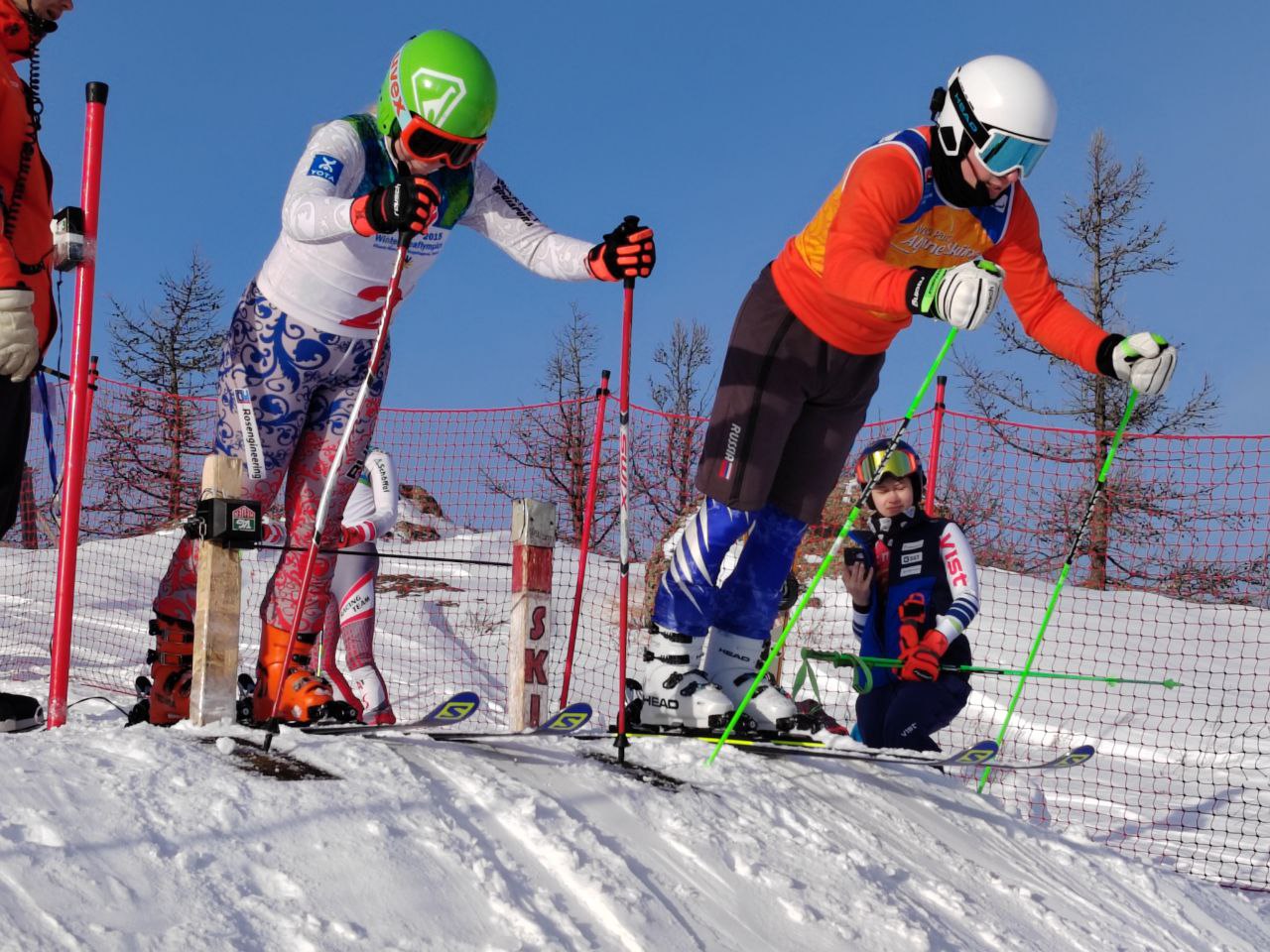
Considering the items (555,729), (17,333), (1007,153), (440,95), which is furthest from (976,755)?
(17,333)

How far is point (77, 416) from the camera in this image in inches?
139

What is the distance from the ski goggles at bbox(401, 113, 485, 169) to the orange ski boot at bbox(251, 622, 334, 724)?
5.11 feet

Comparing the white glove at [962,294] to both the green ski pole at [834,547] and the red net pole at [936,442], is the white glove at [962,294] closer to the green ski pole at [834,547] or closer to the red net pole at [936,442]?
the green ski pole at [834,547]

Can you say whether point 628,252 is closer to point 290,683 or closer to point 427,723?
point 427,723

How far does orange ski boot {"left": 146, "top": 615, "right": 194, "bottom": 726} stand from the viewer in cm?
384

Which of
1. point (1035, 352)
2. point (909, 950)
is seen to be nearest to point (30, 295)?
point (909, 950)

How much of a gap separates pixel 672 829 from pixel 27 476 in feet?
22.4

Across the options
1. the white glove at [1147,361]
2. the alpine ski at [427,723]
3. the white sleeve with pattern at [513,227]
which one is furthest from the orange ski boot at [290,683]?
the white glove at [1147,361]

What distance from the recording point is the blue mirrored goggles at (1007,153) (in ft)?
11.6

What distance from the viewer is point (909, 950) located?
2758mm

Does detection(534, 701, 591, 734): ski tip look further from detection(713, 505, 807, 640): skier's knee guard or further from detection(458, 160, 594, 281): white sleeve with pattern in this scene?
detection(458, 160, 594, 281): white sleeve with pattern

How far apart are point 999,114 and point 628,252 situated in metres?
1.18

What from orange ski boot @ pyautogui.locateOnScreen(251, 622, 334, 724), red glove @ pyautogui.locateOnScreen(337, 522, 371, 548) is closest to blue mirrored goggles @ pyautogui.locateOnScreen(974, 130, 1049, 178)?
red glove @ pyautogui.locateOnScreen(337, 522, 371, 548)

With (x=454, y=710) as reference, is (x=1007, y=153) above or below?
above
